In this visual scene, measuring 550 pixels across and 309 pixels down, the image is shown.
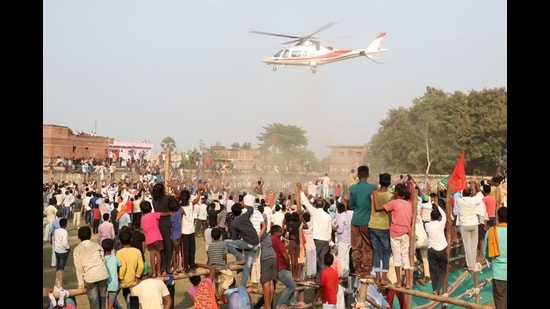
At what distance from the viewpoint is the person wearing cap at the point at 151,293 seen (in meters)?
9.88

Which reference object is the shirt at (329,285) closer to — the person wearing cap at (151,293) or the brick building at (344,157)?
the person wearing cap at (151,293)

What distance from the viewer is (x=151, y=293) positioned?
390 inches

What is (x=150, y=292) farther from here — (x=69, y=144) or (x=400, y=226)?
(x=69, y=144)

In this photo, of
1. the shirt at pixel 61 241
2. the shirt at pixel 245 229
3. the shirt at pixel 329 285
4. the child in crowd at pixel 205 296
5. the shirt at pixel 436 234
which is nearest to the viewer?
the child in crowd at pixel 205 296

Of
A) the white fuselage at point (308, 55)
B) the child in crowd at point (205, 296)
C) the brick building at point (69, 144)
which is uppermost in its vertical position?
the white fuselage at point (308, 55)

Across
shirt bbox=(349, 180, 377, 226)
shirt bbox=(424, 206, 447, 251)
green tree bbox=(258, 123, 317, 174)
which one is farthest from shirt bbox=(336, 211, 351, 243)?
green tree bbox=(258, 123, 317, 174)

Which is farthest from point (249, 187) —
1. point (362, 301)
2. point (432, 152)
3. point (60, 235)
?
point (362, 301)

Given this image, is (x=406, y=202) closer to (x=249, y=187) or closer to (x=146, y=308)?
(x=146, y=308)

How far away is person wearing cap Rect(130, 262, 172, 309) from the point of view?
9.88 metres

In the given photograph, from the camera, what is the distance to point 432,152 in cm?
5538

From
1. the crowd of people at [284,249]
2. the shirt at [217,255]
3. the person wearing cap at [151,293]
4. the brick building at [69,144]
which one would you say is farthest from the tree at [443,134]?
the person wearing cap at [151,293]

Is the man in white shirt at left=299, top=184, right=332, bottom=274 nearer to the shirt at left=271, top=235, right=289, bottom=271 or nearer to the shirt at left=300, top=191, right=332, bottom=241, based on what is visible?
the shirt at left=300, top=191, right=332, bottom=241

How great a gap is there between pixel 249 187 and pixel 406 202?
116ft

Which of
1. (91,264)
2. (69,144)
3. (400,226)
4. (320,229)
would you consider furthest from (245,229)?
(69,144)
